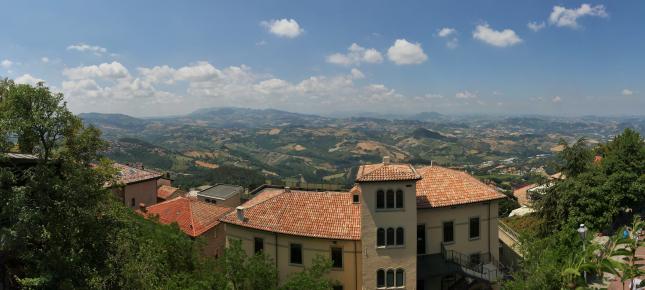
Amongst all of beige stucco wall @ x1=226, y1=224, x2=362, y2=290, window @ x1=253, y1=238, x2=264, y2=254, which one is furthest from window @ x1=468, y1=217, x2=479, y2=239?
window @ x1=253, y1=238, x2=264, y2=254

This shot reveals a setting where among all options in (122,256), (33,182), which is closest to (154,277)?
(122,256)

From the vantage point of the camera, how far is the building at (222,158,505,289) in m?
29.4

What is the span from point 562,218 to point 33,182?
40.9m

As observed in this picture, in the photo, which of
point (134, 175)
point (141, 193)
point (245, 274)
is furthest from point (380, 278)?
point (134, 175)

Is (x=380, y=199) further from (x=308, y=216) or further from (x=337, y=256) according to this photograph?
(x=308, y=216)

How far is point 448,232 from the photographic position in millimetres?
32781

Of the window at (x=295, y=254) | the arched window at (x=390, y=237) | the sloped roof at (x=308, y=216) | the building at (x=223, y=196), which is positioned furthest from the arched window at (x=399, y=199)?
the building at (x=223, y=196)

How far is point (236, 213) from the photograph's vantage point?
34.3 m

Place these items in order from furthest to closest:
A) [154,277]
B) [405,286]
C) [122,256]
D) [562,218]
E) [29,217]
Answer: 1. [562,218]
2. [405,286]
3. [122,256]
4. [154,277]
5. [29,217]

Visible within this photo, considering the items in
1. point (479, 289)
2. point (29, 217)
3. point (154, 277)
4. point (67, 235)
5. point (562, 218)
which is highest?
point (29, 217)

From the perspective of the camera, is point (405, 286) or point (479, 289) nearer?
point (405, 286)

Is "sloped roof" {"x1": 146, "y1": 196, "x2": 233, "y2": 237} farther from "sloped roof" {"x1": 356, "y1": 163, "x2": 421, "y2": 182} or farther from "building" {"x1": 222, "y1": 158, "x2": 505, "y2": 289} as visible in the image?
"sloped roof" {"x1": 356, "y1": 163, "x2": 421, "y2": 182}

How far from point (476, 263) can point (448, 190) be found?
6585mm

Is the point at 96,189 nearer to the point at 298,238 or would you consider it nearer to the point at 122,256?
the point at 122,256
